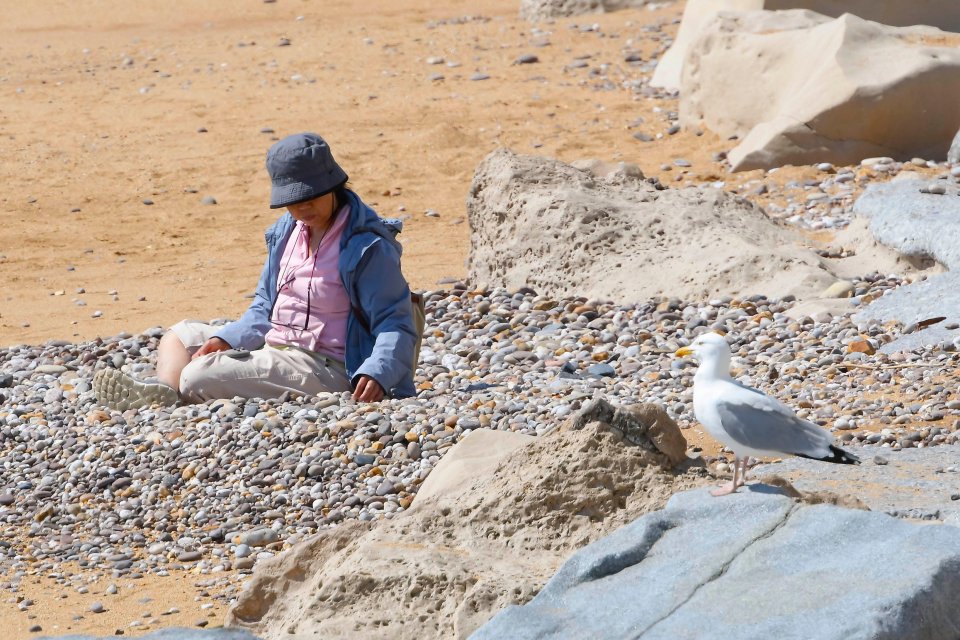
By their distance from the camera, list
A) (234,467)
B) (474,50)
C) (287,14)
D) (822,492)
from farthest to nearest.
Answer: (287,14) → (474,50) → (234,467) → (822,492)

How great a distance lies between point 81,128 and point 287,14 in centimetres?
507

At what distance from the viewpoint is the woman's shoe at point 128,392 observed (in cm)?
607

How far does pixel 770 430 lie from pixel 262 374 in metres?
2.69

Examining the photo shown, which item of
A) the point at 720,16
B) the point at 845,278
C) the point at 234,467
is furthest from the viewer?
the point at 720,16

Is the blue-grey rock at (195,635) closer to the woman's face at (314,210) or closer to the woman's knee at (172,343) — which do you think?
the woman's face at (314,210)

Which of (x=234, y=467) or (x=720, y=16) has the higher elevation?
(x=720, y=16)

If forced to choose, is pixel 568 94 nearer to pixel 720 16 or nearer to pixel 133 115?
pixel 720 16

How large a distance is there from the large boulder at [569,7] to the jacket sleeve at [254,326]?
435 inches

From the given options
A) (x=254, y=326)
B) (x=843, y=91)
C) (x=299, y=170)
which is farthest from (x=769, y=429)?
(x=843, y=91)

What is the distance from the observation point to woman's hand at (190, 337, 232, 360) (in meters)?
6.00

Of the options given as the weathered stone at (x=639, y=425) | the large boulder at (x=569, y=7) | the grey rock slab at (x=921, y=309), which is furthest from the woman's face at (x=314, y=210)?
the large boulder at (x=569, y=7)

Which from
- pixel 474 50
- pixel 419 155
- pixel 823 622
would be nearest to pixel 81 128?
pixel 419 155

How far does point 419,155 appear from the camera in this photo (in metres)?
12.4

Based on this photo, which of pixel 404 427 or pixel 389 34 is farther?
pixel 389 34
